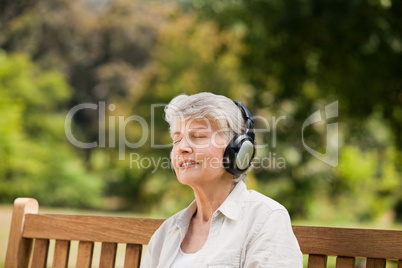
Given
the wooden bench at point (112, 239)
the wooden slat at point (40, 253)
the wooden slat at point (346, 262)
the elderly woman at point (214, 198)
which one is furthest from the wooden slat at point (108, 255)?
the wooden slat at point (346, 262)

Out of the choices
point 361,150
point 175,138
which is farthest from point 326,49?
point 361,150

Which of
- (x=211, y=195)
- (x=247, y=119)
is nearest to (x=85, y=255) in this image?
(x=211, y=195)

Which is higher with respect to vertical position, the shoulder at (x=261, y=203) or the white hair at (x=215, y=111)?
the white hair at (x=215, y=111)

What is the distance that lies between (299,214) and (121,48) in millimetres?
12935

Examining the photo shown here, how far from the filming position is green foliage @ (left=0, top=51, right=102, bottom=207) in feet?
65.8

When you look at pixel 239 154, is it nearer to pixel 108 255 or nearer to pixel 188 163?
pixel 188 163

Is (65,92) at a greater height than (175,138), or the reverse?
(65,92)

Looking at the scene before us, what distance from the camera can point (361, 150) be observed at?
871 inches

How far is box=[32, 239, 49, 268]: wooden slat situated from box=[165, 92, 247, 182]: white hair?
2.86 ft

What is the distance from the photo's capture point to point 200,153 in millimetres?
2037

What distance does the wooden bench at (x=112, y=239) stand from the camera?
1.90 m

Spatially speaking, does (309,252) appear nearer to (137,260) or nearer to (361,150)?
(137,260)

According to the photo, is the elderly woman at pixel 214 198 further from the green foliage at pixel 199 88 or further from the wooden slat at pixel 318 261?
the green foliage at pixel 199 88

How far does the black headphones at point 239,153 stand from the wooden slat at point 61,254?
0.82m
